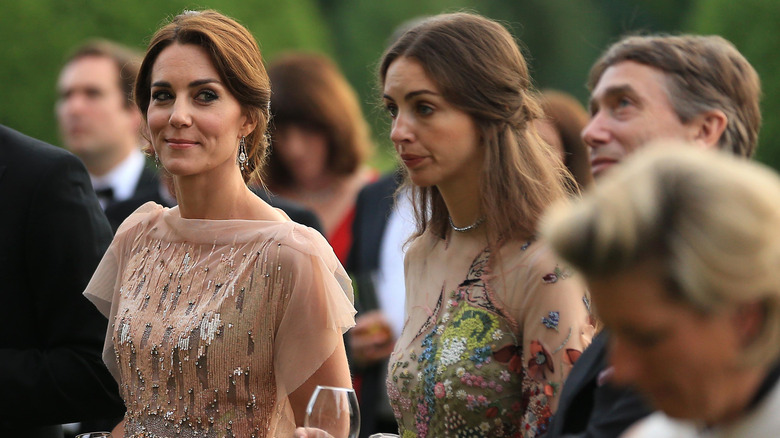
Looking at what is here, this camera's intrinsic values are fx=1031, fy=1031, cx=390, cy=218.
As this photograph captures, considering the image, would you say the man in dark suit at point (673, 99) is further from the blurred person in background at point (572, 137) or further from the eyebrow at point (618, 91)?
the blurred person in background at point (572, 137)

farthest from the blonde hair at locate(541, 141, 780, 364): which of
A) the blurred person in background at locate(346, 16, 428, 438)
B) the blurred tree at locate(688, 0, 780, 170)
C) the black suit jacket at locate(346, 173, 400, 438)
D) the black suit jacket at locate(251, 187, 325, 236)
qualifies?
the blurred tree at locate(688, 0, 780, 170)

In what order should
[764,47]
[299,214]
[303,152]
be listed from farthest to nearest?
[764,47], [303,152], [299,214]

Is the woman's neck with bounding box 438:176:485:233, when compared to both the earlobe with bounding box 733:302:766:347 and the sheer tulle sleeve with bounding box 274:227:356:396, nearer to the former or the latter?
the sheer tulle sleeve with bounding box 274:227:356:396

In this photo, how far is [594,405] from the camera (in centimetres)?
249

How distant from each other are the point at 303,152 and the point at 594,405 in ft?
14.3

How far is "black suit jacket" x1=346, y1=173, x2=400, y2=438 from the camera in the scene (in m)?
5.47

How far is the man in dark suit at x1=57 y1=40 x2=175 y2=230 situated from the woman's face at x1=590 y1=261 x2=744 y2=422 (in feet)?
18.3

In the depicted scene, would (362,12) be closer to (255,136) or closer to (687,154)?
(255,136)

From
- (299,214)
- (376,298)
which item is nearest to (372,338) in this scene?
(376,298)

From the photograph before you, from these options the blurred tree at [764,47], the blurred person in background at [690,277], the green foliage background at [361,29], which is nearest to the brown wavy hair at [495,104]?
the green foliage background at [361,29]

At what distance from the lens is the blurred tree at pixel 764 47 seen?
7.85m

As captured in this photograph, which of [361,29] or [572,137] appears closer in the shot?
[572,137]

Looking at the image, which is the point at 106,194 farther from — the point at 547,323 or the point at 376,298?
the point at 547,323

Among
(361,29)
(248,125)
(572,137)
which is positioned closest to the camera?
(248,125)
